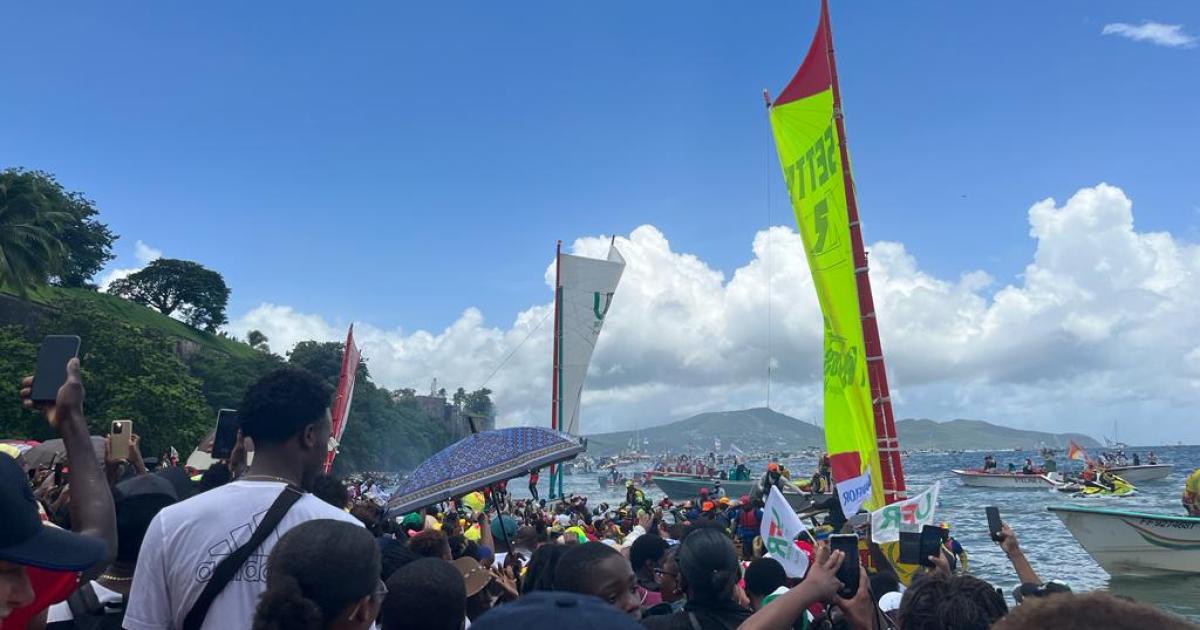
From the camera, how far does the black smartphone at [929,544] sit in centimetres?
458

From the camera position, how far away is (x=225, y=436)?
5102 millimetres

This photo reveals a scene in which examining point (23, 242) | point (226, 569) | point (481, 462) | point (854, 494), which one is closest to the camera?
point (226, 569)

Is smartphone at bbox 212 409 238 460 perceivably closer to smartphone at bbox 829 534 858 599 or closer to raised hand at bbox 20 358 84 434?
raised hand at bbox 20 358 84 434

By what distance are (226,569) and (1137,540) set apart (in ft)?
67.4

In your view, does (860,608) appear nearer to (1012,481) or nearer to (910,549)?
(910,549)

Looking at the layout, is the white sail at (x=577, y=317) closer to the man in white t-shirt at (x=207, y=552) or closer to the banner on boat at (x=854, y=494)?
the banner on boat at (x=854, y=494)

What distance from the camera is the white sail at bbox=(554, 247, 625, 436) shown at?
89.6ft

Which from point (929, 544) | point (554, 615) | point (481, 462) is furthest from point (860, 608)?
point (481, 462)

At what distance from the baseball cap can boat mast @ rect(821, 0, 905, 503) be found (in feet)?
31.6

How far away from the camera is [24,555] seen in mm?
2248

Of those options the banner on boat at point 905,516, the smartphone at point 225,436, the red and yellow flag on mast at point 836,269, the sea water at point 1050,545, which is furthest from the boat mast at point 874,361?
the smartphone at point 225,436

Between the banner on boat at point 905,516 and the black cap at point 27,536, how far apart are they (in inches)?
246

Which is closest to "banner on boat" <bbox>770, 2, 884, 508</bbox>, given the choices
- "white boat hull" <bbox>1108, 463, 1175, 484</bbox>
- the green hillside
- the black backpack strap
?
the black backpack strap

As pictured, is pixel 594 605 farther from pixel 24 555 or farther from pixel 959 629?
pixel 959 629
